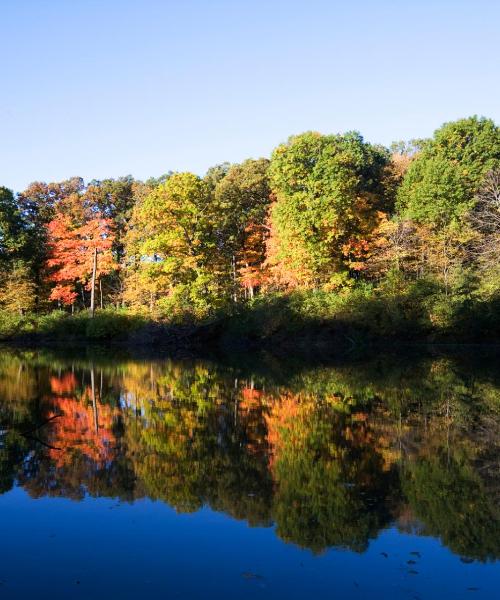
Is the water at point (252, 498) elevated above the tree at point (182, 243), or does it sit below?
below

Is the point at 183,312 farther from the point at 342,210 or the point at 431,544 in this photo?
the point at 431,544

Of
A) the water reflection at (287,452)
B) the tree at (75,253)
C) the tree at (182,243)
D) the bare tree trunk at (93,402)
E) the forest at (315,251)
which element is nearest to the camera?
the water reflection at (287,452)

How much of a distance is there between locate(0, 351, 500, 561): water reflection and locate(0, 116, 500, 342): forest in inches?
699

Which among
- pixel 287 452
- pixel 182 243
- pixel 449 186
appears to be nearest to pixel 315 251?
pixel 182 243

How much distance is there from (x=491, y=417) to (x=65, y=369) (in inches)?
672

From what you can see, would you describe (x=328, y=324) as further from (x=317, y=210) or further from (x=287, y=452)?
(x=287, y=452)

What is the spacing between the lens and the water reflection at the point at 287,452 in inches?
273

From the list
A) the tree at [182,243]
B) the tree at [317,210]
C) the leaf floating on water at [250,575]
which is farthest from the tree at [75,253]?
the leaf floating on water at [250,575]

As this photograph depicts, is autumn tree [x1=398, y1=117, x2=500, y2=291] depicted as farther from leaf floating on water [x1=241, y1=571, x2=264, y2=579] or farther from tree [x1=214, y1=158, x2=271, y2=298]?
leaf floating on water [x1=241, y1=571, x2=264, y2=579]

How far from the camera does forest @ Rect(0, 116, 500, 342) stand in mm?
36062

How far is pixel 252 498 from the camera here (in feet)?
24.7

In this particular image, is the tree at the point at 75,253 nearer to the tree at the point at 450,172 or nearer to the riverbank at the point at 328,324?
the riverbank at the point at 328,324

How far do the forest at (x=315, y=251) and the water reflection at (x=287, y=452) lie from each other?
58.2 ft

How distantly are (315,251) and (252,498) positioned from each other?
3176cm
